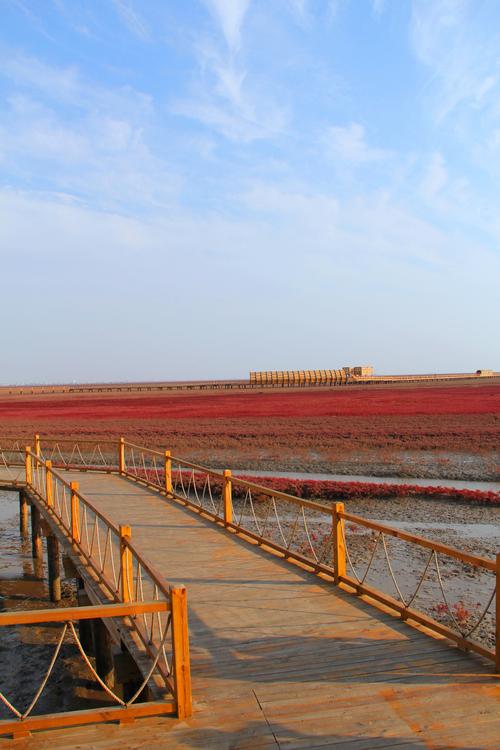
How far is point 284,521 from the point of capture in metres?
17.7

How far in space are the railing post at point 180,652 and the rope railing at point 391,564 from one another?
2446 mm

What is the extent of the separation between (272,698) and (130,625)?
2.24 meters

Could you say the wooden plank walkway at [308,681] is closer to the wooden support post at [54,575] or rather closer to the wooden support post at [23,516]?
the wooden support post at [54,575]

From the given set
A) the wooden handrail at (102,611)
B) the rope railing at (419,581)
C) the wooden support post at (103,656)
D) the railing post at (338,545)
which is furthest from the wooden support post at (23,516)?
the wooden handrail at (102,611)

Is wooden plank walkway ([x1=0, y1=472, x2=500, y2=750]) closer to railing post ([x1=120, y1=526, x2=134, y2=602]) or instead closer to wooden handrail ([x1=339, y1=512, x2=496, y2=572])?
railing post ([x1=120, y1=526, x2=134, y2=602])

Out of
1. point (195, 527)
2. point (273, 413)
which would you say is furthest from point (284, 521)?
point (273, 413)

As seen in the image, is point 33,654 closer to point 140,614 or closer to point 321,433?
point 140,614

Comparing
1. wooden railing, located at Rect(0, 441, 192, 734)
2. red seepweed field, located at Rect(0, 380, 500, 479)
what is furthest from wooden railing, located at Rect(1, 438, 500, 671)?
red seepweed field, located at Rect(0, 380, 500, 479)

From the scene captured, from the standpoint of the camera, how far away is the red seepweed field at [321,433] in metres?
27.8

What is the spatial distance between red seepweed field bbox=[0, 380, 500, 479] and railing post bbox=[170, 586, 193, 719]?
70.7ft

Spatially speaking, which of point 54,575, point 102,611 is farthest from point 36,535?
point 102,611

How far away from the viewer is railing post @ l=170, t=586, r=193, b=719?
463 cm

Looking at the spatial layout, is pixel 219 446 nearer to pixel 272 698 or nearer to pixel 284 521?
pixel 284 521

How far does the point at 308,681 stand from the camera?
17.0 ft
